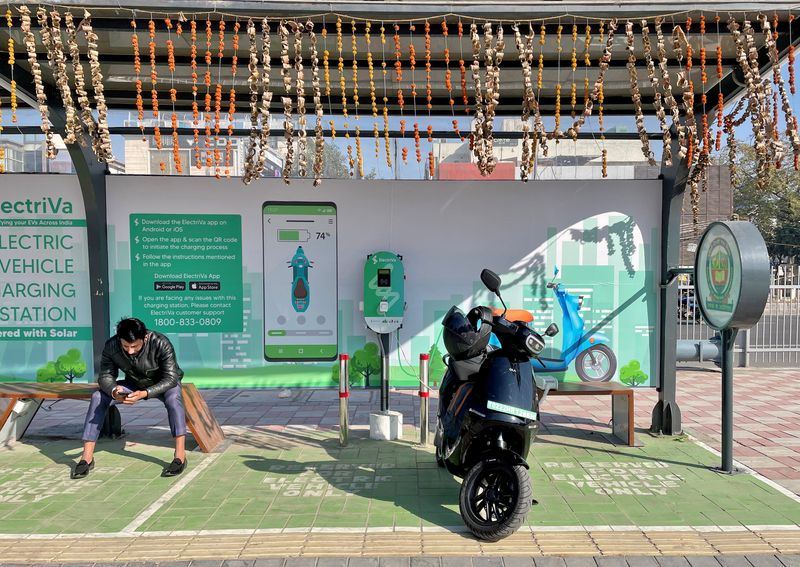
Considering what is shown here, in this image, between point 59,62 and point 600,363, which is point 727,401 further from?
point 59,62

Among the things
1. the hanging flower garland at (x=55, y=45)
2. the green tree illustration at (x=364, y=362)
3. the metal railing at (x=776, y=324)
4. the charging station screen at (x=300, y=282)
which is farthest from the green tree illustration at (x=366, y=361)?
the metal railing at (x=776, y=324)

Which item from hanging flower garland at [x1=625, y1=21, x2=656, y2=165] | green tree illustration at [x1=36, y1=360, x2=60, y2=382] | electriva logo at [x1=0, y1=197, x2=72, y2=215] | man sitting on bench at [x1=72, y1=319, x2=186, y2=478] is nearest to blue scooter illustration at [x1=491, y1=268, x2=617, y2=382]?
→ hanging flower garland at [x1=625, y1=21, x2=656, y2=165]

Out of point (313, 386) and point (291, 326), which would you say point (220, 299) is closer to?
point (291, 326)

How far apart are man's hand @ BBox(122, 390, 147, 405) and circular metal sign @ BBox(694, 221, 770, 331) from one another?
477 cm

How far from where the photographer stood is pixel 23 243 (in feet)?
23.8

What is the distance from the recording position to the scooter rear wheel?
3.28 m

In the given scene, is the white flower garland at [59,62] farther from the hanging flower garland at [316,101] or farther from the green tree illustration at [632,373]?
the green tree illustration at [632,373]

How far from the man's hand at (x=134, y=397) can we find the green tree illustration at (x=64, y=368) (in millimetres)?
3452

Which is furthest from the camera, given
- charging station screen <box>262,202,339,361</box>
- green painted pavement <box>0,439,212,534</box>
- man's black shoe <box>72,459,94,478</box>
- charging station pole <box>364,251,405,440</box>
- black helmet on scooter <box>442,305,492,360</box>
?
charging station screen <box>262,202,339,361</box>

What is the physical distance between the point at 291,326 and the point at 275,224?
4.63 feet

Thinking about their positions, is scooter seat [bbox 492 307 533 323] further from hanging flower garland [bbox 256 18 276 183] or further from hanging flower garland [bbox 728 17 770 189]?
hanging flower garland [bbox 256 18 276 183]

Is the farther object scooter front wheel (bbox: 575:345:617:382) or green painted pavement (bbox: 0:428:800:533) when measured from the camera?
scooter front wheel (bbox: 575:345:617:382)

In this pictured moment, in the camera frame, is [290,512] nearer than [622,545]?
No

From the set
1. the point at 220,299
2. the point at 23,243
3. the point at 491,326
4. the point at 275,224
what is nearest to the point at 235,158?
the point at 275,224
